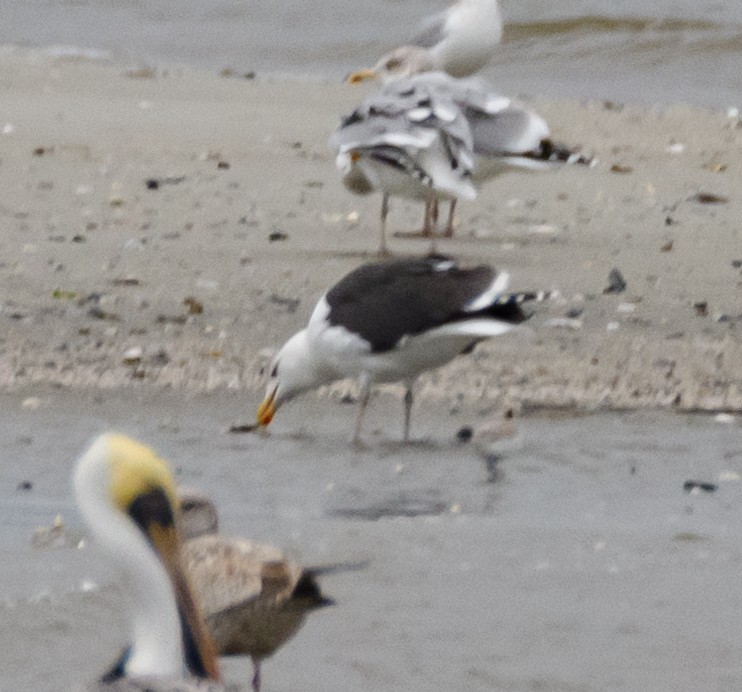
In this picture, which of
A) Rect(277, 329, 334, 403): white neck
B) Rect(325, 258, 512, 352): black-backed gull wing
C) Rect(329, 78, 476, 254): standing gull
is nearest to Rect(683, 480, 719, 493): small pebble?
Rect(325, 258, 512, 352): black-backed gull wing

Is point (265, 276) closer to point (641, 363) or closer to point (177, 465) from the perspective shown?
point (641, 363)

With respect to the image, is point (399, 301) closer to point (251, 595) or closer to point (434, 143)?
point (251, 595)

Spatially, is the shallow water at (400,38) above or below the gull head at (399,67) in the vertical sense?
below

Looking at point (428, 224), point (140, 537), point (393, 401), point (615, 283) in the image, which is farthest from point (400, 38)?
point (140, 537)

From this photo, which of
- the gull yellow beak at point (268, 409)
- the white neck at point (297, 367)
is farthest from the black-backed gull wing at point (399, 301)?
the gull yellow beak at point (268, 409)

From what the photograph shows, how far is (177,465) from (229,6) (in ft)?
48.1

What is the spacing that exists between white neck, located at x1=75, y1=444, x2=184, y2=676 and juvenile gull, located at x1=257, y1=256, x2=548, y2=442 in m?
3.10

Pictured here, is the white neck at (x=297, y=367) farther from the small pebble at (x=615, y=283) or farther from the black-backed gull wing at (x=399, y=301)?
the small pebble at (x=615, y=283)

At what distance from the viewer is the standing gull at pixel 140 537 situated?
3.61 metres

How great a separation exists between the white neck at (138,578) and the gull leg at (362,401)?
3086mm

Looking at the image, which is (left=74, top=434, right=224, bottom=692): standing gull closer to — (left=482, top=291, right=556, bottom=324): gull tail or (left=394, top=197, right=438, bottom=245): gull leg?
(left=482, top=291, right=556, bottom=324): gull tail

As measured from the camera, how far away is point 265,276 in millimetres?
8820

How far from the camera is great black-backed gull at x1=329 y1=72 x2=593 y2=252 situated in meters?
9.30

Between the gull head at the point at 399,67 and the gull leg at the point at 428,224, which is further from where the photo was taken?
the gull head at the point at 399,67
